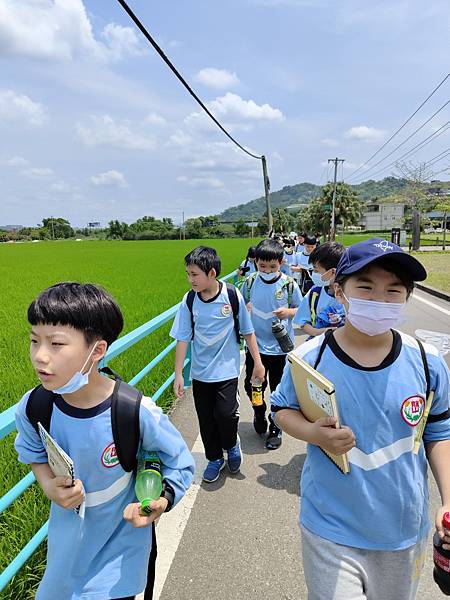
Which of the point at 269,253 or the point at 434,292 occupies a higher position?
the point at 269,253

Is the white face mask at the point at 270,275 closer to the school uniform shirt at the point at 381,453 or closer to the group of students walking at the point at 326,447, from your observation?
the group of students walking at the point at 326,447

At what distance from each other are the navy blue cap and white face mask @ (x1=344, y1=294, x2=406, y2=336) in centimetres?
10

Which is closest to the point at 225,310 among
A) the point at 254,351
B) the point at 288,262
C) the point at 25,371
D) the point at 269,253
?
the point at 254,351

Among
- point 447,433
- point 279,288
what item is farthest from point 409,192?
point 447,433

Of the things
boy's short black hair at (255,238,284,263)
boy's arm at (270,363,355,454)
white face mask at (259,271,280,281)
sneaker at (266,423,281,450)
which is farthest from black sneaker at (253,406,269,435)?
boy's arm at (270,363,355,454)

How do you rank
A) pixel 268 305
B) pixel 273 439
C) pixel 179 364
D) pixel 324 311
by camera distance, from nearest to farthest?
1. pixel 324 311
2. pixel 179 364
3. pixel 273 439
4. pixel 268 305

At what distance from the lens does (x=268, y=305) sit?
3592 mm

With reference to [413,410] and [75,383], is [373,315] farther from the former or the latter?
[75,383]

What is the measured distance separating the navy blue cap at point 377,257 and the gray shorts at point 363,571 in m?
0.84

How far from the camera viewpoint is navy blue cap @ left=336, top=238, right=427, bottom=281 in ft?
4.06

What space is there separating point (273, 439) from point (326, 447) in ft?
7.58

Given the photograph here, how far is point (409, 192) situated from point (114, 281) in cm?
2577

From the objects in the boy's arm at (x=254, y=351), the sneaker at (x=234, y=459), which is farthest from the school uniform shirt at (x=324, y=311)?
the sneaker at (x=234, y=459)

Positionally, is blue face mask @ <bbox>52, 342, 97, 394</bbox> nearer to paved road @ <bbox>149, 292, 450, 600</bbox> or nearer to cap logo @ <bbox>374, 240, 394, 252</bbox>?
cap logo @ <bbox>374, 240, 394, 252</bbox>
